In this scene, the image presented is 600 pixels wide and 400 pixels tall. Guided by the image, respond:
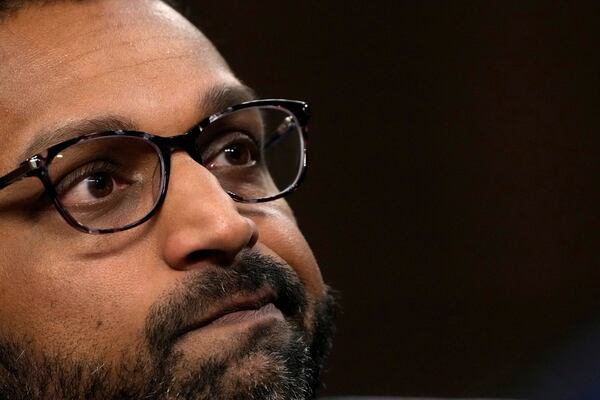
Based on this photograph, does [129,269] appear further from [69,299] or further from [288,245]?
[288,245]

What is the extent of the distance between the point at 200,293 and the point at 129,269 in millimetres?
103

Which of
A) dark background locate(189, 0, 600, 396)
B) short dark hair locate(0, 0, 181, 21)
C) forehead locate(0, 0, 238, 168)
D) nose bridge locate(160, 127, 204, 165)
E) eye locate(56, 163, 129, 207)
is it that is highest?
short dark hair locate(0, 0, 181, 21)

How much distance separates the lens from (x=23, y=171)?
49.6 inches

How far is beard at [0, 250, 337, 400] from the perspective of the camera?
1218 millimetres

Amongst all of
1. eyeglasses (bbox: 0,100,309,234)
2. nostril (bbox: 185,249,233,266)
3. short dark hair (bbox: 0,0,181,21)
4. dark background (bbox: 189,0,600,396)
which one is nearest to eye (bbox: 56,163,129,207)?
eyeglasses (bbox: 0,100,309,234)

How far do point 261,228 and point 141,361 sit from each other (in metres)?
0.28

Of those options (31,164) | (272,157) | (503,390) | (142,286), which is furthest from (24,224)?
(503,390)

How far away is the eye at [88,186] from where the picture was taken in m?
1.29

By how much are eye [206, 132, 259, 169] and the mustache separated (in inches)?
7.6

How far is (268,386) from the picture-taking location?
124cm

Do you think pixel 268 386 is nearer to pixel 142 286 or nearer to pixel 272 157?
pixel 142 286

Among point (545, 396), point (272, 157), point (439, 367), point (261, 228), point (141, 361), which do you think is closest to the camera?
point (141, 361)

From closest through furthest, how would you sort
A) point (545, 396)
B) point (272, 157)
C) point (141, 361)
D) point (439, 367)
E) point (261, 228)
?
1. point (141, 361)
2. point (261, 228)
3. point (272, 157)
4. point (545, 396)
5. point (439, 367)

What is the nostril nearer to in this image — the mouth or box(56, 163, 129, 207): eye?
the mouth
